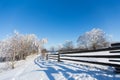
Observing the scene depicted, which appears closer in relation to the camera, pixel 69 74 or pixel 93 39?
pixel 69 74

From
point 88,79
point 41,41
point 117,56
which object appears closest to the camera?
point 88,79

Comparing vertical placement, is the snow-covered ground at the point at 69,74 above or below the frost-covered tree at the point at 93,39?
below

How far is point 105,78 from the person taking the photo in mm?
5355

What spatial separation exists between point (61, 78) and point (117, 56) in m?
2.35

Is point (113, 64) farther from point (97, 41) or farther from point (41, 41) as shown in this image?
point (41, 41)

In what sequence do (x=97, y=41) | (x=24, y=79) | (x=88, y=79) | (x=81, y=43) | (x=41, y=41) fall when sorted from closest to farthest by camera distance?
(x=88, y=79), (x=24, y=79), (x=97, y=41), (x=81, y=43), (x=41, y=41)

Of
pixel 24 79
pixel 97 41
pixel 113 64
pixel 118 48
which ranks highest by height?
pixel 97 41

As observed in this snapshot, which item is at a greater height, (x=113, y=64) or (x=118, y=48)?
(x=118, y=48)

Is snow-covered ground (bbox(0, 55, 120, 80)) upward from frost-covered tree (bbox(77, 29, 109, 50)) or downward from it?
downward

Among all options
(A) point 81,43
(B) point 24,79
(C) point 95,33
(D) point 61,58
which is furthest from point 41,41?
(B) point 24,79

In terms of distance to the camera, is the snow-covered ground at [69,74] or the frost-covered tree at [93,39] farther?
the frost-covered tree at [93,39]

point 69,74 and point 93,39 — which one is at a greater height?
point 93,39

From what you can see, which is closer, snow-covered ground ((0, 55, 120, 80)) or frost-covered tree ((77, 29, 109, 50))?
snow-covered ground ((0, 55, 120, 80))

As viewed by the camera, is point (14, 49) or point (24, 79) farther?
point (14, 49)
